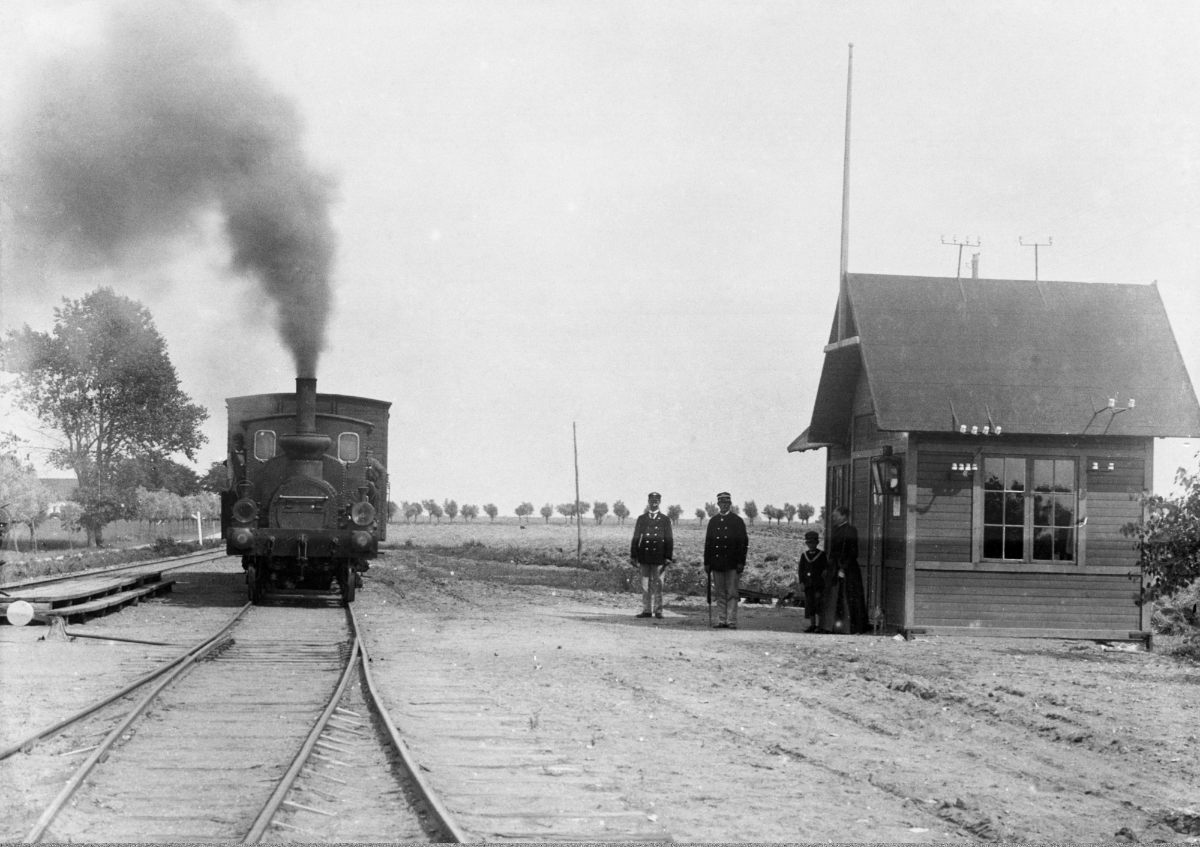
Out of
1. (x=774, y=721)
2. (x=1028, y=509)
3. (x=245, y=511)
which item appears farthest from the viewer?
(x=245, y=511)

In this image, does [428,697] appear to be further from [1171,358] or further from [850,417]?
[1171,358]

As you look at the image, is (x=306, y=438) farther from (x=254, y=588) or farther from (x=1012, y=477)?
(x=1012, y=477)

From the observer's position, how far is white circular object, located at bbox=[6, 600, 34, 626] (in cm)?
1603

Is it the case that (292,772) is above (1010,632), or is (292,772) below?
above

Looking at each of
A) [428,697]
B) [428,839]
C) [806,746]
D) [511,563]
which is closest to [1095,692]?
[806,746]

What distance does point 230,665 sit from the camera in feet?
45.4

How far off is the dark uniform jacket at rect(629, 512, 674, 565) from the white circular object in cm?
789

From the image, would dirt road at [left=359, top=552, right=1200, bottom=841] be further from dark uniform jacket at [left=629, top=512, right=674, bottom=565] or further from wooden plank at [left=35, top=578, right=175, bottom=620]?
wooden plank at [left=35, top=578, right=175, bottom=620]

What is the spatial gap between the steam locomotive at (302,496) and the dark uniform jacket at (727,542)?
5.74 metres

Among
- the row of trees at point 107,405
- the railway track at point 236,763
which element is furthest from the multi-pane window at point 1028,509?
the row of trees at point 107,405

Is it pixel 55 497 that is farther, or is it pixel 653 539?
pixel 55 497

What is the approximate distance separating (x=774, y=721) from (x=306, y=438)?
12073mm

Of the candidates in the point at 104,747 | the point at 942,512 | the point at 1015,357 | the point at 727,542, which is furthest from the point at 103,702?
the point at 1015,357

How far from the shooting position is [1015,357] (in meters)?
18.7
